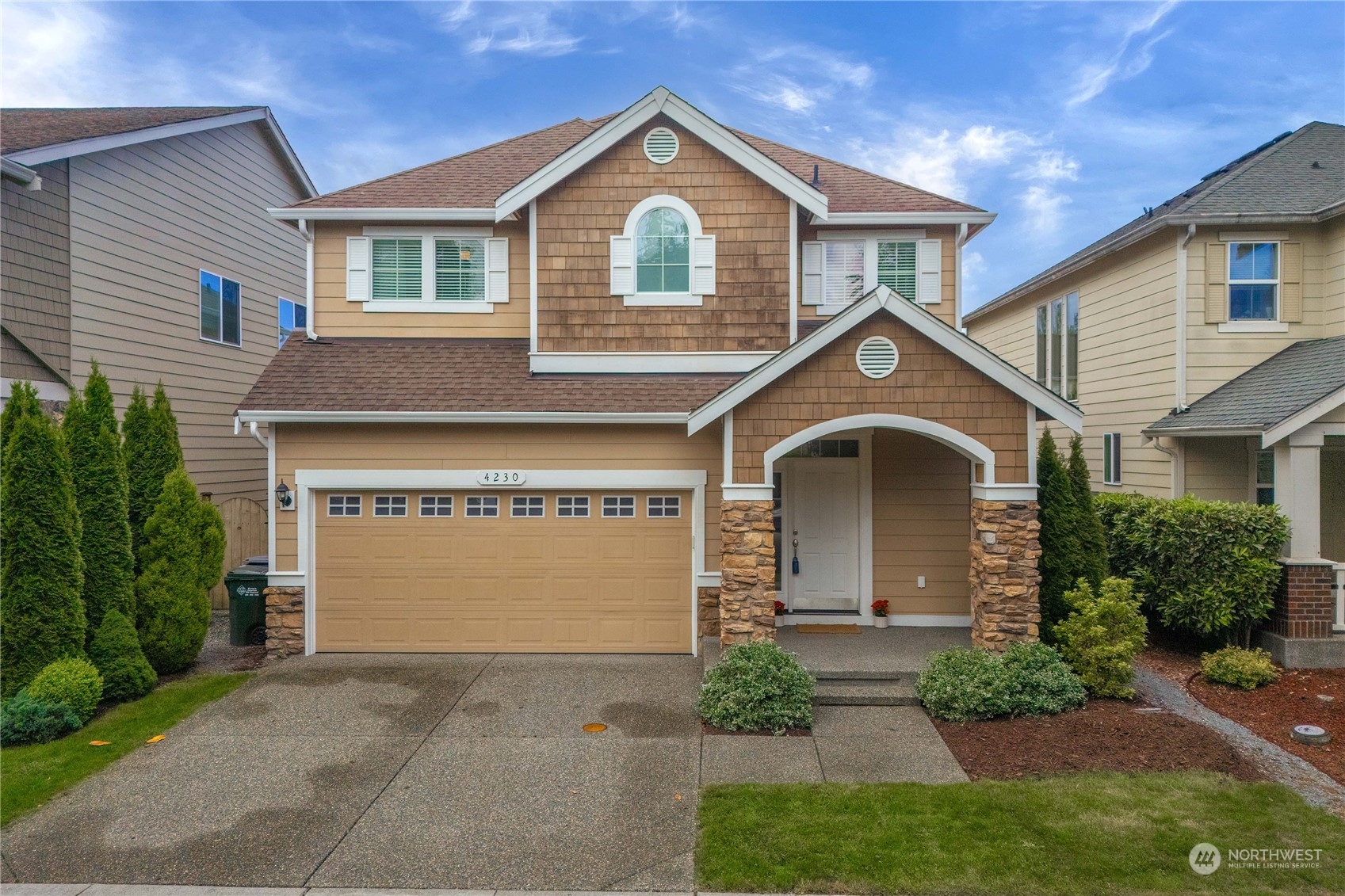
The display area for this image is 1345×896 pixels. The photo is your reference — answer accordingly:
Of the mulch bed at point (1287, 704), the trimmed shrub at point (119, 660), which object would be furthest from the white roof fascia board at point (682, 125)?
the mulch bed at point (1287, 704)

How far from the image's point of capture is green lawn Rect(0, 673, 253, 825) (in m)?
5.57

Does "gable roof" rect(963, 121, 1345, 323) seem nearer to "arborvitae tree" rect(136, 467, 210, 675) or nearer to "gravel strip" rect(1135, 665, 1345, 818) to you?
"gravel strip" rect(1135, 665, 1345, 818)

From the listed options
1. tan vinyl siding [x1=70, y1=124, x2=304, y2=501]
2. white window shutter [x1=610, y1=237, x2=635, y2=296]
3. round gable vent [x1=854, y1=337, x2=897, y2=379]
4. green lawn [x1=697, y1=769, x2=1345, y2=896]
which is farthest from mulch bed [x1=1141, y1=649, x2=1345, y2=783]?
tan vinyl siding [x1=70, y1=124, x2=304, y2=501]

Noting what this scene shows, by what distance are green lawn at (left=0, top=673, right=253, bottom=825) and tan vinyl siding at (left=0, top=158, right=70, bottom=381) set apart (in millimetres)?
4985

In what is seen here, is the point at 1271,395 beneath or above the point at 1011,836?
above

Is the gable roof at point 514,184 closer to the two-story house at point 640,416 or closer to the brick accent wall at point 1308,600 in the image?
the two-story house at point 640,416

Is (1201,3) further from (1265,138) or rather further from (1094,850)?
(1094,850)

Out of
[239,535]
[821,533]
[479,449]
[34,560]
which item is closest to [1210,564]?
[821,533]

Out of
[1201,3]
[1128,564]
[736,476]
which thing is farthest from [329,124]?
A: [1128,564]

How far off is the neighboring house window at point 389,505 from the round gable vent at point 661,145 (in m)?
5.77

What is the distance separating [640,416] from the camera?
28.9 ft

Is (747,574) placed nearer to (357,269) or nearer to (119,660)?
(119,660)

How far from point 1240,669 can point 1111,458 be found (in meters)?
5.85

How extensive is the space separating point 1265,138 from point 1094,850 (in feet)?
48.2
